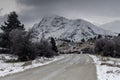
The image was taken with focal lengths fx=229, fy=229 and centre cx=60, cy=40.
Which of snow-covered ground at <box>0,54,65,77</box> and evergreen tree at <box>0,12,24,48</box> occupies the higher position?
evergreen tree at <box>0,12,24,48</box>

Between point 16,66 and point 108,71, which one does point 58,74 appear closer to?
point 108,71

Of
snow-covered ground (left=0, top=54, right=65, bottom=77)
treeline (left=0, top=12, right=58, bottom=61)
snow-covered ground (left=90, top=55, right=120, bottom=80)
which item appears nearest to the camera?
snow-covered ground (left=90, top=55, right=120, bottom=80)

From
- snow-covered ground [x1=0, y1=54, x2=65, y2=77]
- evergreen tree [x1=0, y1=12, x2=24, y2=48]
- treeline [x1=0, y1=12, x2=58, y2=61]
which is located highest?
evergreen tree [x1=0, y1=12, x2=24, y2=48]

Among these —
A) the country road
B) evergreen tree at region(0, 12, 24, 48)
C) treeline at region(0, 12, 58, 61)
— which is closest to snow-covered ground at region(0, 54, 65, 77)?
the country road

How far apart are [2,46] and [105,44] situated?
4637 centimetres

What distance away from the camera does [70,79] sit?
16.1m

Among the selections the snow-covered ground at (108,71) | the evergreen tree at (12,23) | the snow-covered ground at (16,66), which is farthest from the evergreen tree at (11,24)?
the snow-covered ground at (108,71)

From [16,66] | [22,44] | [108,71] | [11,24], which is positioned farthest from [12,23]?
[108,71]

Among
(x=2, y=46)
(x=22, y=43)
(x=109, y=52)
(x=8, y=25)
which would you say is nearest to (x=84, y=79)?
(x=22, y=43)

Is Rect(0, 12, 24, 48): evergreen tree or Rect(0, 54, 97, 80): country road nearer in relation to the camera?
Rect(0, 54, 97, 80): country road

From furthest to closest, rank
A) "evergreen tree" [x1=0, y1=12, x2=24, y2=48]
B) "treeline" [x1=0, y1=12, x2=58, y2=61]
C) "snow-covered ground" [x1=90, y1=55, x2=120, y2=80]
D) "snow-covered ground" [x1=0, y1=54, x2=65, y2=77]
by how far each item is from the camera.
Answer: "evergreen tree" [x1=0, y1=12, x2=24, y2=48]
"treeline" [x1=0, y1=12, x2=58, y2=61]
"snow-covered ground" [x1=0, y1=54, x2=65, y2=77]
"snow-covered ground" [x1=90, y1=55, x2=120, y2=80]

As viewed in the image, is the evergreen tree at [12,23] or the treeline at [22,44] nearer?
the treeline at [22,44]

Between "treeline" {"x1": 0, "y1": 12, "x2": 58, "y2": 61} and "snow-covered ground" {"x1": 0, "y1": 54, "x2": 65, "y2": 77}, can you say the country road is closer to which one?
"snow-covered ground" {"x1": 0, "y1": 54, "x2": 65, "y2": 77}

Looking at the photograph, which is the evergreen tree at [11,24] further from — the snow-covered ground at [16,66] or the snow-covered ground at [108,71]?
the snow-covered ground at [108,71]
